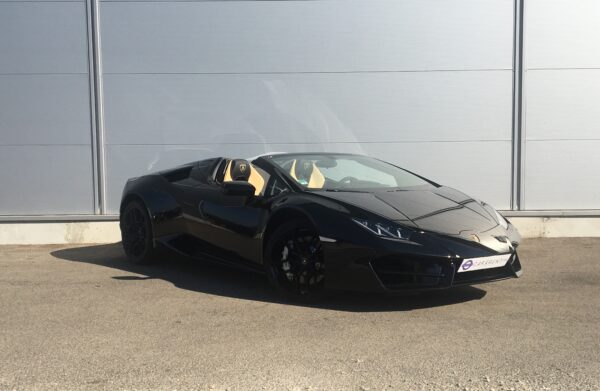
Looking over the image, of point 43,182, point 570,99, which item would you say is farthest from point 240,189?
point 570,99

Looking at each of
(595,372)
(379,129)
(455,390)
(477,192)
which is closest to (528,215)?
(477,192)

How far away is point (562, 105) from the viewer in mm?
8055

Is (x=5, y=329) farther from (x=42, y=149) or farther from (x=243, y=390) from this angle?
(x=42, y=149)

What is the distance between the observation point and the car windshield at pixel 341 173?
16.4 feet

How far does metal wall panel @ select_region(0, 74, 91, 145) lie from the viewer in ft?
26.7

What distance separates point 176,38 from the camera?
26.7 feet

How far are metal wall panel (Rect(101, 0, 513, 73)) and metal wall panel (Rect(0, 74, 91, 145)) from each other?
0.59 metres

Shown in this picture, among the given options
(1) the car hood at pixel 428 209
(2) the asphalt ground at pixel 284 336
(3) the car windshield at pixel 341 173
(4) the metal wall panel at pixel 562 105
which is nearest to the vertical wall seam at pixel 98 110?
(2) the asphalt ground at pixel 284 336

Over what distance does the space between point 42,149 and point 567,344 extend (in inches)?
278

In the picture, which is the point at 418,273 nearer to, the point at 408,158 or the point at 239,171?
the point at 239,171

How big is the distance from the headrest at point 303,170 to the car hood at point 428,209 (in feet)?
1.32

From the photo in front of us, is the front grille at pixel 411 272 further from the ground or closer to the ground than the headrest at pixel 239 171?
closer to the ground

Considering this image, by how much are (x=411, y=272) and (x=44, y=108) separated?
6.17 meters

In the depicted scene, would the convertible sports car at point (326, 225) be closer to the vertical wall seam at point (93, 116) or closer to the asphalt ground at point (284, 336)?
the asphalt ground at point (284, 336)
